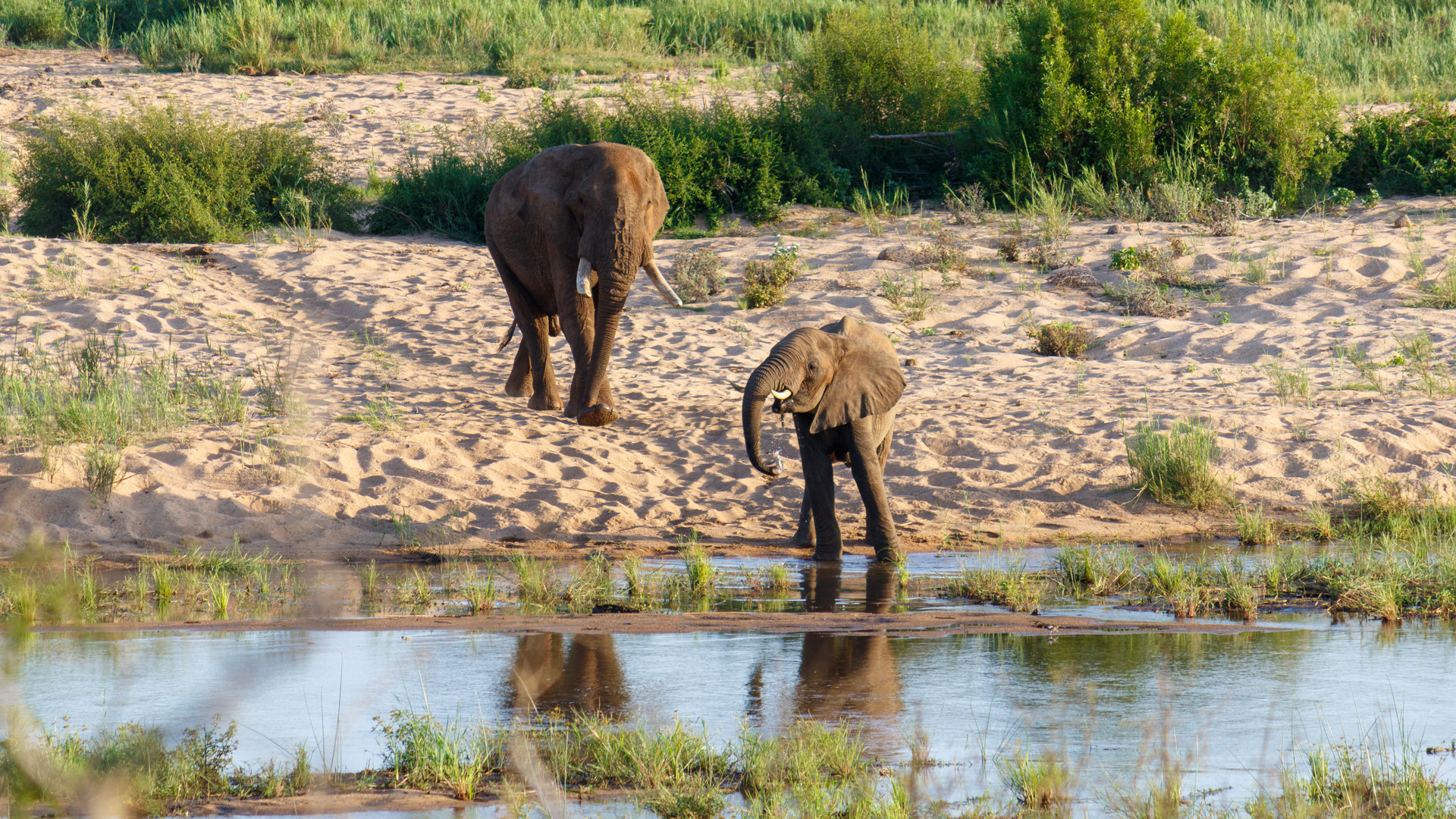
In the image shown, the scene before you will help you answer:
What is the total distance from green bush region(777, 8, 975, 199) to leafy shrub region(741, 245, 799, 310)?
3830 mm

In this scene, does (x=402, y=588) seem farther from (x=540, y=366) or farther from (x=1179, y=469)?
(x=1179, y=469)

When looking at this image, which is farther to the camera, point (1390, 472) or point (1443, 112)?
point (1443, 112)

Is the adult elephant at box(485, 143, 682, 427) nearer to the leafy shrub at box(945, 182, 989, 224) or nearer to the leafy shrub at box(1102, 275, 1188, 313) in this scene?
the leafy shrub at box(1102, 275, 1188, 313)

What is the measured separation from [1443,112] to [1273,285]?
5242 millimetres

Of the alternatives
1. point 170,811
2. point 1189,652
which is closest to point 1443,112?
point 1189,652

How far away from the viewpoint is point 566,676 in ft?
18.1

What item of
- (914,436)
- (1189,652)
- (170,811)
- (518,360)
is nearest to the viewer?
(170,811)

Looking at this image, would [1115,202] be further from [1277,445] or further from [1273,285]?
[1277,445]

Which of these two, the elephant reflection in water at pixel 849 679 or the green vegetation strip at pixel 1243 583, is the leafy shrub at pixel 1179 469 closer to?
the green vegetation strip at pixel 1243 583

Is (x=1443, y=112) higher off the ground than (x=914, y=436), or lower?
higher

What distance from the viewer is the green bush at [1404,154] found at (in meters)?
16.7

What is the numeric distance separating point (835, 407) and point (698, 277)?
23.6 ft

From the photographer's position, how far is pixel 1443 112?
17.2 meters

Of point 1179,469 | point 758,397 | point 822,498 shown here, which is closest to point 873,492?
point 822,498
